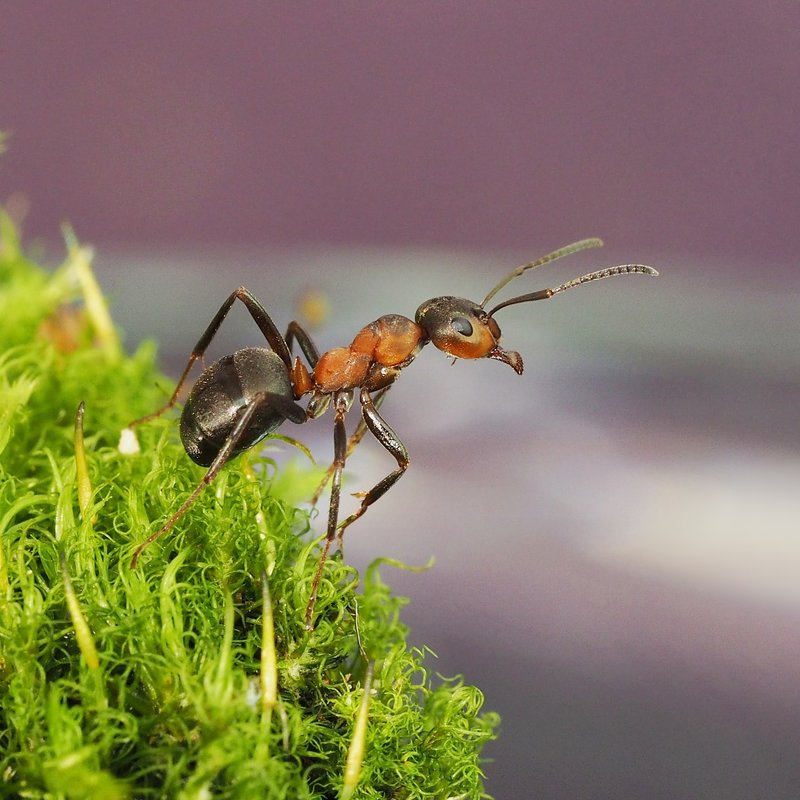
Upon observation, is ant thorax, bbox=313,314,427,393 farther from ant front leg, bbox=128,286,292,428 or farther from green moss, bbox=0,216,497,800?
green moss, bbox=0,216,497,800

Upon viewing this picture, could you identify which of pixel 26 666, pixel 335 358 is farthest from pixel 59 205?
pixel 26 666

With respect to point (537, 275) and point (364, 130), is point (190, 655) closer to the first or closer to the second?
point (537, 275)

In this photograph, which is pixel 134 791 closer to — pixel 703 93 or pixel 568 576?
pixel 568 576

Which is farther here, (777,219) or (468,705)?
(777,219)

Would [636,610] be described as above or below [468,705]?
above

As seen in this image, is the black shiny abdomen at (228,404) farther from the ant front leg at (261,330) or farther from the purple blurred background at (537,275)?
the purple blurred background at (537,275)
